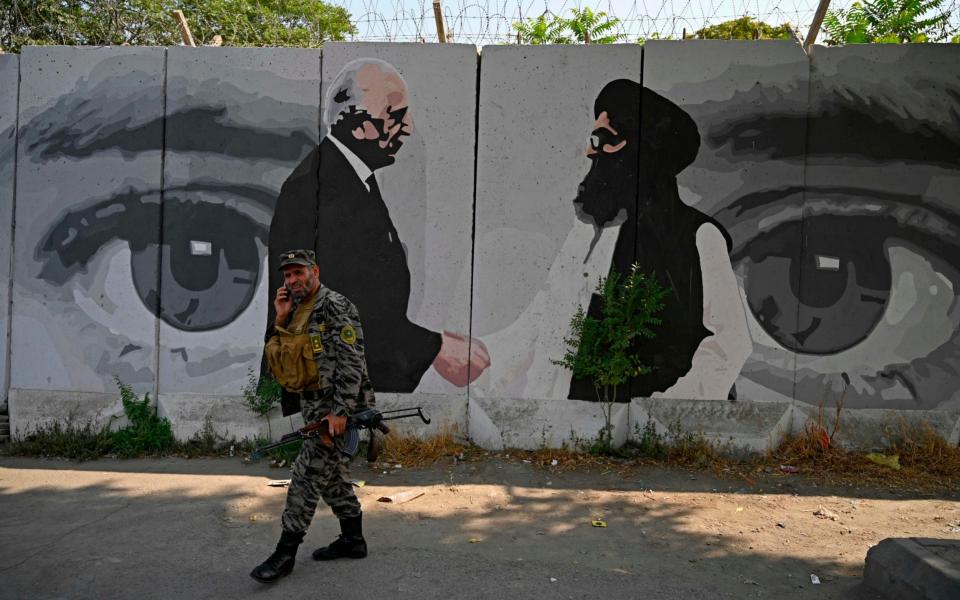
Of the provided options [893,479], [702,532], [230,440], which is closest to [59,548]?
[230,440]

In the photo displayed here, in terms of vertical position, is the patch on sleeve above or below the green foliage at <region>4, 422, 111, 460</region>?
above

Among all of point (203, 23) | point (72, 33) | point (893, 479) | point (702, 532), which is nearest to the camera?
point (702, 532)

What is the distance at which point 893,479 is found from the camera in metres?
5.42

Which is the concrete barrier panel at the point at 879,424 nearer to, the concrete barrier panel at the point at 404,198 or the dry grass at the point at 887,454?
the dry grass at the point at 887,454

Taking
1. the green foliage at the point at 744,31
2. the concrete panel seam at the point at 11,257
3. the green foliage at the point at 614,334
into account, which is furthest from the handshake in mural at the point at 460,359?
the green foliage at the point at 744,31

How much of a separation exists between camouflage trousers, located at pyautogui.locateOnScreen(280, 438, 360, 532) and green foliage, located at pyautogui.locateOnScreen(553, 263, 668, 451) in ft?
8.46

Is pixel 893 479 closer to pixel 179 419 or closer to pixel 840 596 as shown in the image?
pixel 840 596

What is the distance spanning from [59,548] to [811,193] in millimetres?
5985

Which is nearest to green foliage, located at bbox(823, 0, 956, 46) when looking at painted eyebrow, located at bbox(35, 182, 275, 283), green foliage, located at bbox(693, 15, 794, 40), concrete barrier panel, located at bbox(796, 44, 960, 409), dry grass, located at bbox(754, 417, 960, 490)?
green foliage, located at bbox(693, 15, 794, 40)

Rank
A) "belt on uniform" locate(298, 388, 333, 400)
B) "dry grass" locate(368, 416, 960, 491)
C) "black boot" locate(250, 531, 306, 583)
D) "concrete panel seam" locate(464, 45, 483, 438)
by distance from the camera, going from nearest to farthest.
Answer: "black boot" locate(250, 531, 306, 583) < "belt on uniform" locate(298, 388, 333, 400) < "dry grass" locate(368, 416, 960, 491) < "concrete panel seam" locate(464, 45, 483, 438)

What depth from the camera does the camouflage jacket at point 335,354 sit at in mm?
3846

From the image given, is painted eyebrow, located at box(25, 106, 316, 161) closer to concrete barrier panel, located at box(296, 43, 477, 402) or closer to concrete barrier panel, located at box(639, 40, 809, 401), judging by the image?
concrete barrier panel, located at box(296, 43, 477, 402)

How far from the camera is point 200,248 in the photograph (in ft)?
20.8

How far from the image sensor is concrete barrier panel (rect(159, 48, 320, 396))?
20.5 ft
